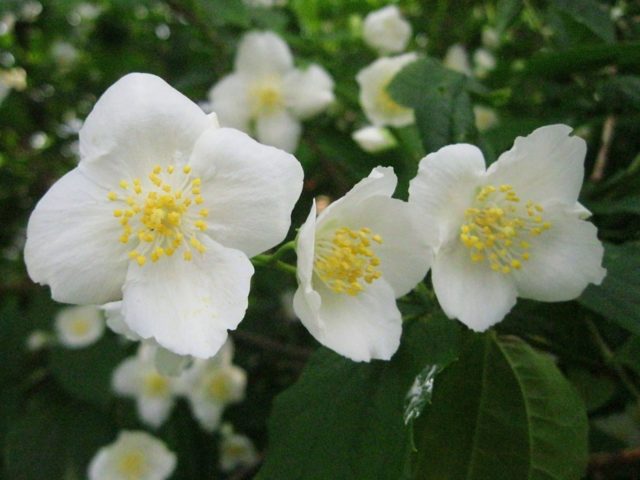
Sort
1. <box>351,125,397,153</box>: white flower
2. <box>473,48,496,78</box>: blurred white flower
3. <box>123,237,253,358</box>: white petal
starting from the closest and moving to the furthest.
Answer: <box>123,237,253,358</box>: white petal
<box>351,125,397,153</box>: white flower
<box>473,48,496,78</box>: blurred white flower

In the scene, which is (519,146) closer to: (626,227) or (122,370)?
(626,227)

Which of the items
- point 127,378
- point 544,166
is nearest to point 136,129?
point 544,166

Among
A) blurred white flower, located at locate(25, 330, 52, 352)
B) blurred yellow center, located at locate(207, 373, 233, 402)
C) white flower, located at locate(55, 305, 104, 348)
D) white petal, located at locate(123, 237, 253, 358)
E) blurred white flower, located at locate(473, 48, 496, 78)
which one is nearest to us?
white petal, located at locate(123, 237, 253, 358)

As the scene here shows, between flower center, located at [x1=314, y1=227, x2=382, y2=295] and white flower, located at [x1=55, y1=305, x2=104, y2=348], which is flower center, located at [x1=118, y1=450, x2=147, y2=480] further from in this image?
flower center, located at [x1=314, y1=227, x2=382, y2=295]

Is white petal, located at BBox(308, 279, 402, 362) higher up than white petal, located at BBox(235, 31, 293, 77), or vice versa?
white petal, located at BBox(308, 279, 402, 362)

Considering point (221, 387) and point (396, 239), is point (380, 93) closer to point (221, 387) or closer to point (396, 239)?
point (396, 239)

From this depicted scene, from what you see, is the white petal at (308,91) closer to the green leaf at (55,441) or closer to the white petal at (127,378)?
the white petal at (127,378)

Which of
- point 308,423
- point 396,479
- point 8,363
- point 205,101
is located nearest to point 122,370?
point 8,363

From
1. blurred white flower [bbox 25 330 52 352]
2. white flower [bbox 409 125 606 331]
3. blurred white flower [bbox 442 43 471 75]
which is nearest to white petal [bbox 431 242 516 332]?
white flower [bbox 409 125 606 331]
